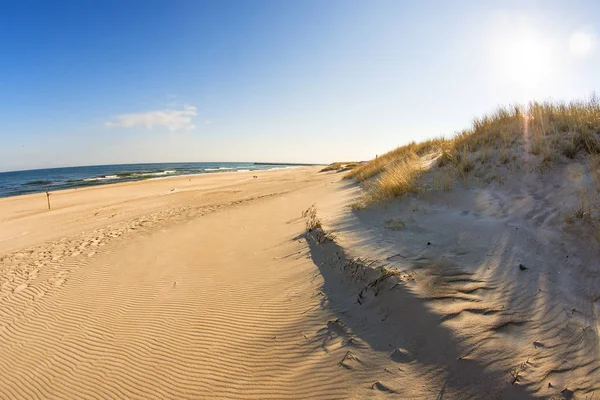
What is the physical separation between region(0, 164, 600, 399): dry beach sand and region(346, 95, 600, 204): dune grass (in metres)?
0.72

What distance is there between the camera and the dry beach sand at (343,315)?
2.28 meters

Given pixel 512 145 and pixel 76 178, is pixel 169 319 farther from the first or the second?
pixel 76 178

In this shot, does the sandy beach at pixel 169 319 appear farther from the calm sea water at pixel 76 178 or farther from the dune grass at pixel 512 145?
the calm sea water at pixel 76 178

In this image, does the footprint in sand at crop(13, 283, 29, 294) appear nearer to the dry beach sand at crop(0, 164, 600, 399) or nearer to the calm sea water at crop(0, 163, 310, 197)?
the dry beach sand at crop(0, 164, 600, 399)

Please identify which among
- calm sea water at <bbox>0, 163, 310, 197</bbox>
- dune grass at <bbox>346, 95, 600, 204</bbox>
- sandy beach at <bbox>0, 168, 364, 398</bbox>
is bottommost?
sandy beach at <bbox>0, 168, 364, 398</bbox>

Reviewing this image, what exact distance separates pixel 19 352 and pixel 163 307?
5.77 ft

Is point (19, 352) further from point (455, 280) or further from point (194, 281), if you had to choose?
point (455, 280)

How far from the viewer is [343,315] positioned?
10.6ft

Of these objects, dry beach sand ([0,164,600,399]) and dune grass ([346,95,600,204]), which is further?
dune grass ([346,95,600,204])

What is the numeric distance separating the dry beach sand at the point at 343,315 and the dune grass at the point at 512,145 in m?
0.72

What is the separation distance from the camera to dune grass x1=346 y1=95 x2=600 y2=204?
5.32m

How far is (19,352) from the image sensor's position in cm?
365

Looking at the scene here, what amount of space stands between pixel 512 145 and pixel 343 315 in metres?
6.17

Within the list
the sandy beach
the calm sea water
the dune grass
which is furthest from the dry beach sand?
the calm sea water
